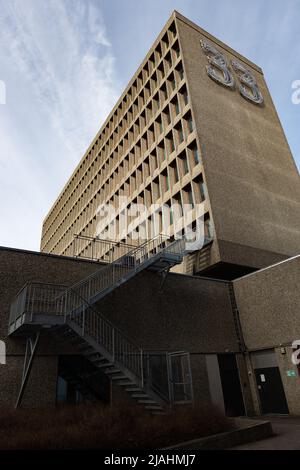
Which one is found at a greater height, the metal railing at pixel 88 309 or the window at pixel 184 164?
the window at pixel 184 164

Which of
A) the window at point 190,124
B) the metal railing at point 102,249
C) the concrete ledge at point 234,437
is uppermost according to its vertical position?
the window at point 190,124

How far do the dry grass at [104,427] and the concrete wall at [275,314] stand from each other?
8653 millimetres

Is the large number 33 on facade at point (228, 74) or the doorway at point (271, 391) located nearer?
the doorway at point (271, 391)

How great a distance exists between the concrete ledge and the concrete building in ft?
10.1

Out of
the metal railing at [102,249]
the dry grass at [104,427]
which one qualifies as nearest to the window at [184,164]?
the metal railing at [102,249]

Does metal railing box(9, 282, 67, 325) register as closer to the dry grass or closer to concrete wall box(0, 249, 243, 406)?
concrete wall box(0, 249, 243, 406)

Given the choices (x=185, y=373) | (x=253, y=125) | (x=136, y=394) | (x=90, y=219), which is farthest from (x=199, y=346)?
(x=90, y=219)

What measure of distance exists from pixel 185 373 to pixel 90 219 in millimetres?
34091

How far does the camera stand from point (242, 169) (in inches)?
1076

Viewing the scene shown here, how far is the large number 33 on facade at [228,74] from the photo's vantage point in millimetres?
32375

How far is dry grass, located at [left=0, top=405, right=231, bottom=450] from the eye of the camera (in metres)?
7.74

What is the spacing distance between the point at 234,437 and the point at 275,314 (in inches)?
410

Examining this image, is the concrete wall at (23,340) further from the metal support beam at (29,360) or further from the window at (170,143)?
the window at (170,143)

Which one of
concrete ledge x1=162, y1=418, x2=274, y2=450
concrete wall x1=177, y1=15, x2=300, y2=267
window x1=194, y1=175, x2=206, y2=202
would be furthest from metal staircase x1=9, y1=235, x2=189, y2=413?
window x1=194, y1=175, x2=206, y2=202
